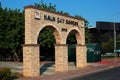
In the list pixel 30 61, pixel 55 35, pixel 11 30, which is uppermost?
pixel 11 30

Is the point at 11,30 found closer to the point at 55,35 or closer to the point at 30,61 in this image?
the point at 55,35

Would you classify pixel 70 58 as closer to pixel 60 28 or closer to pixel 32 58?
pixel 60 28

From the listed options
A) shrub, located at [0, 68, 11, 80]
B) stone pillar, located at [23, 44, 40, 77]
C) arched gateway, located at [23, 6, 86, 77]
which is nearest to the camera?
shrub, located at [0, 68, 11, 80]

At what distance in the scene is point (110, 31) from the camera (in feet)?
308

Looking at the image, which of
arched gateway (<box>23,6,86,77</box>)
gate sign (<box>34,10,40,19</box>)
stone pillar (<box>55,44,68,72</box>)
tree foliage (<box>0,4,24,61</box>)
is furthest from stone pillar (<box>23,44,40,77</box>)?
tree foliage (<box>0,4,24,61</box>)

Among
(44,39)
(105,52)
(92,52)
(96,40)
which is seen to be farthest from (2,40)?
(96,40)

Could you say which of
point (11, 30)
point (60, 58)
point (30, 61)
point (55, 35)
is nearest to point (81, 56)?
point (60, 58)

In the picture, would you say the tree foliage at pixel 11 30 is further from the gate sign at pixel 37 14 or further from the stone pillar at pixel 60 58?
the gate sign at pixel 37 14

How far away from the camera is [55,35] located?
31.2m

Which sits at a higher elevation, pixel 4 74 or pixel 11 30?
pixel 11 30

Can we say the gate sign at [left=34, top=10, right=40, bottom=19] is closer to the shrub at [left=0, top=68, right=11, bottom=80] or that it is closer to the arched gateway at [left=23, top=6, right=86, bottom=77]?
the arched gateway at [left=23, top=6, right=86, bottom=77]

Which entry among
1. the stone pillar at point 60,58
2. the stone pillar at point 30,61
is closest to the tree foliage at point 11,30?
the stone pillar at point 60,58

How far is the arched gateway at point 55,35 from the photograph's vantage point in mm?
25688

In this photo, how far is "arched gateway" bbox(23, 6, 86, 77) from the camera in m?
25.7
